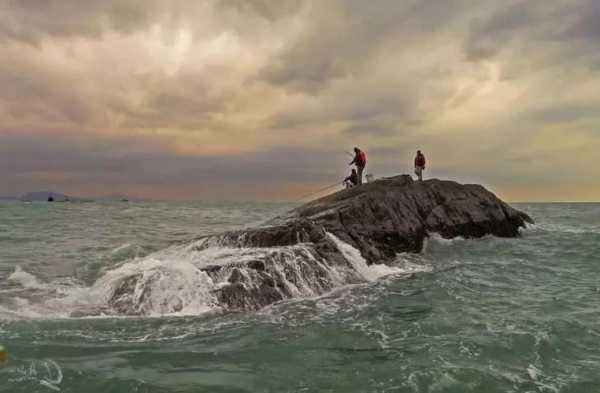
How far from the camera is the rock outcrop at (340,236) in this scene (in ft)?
39.0

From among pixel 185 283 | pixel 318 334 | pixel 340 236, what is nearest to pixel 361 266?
pixel 340 236

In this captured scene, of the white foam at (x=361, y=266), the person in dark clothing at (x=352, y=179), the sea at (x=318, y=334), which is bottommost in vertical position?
the sea at (x=318, y=334)

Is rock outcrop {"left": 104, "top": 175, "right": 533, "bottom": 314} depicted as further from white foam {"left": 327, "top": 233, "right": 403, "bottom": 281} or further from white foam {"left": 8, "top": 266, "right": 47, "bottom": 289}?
white foam {"left": 8, "top": 266, "right": 47, "bottom": 289}

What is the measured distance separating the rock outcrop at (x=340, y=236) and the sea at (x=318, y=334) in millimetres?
440

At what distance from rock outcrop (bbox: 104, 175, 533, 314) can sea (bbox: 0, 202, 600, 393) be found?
1.44ft

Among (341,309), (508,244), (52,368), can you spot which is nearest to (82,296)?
(52,368)

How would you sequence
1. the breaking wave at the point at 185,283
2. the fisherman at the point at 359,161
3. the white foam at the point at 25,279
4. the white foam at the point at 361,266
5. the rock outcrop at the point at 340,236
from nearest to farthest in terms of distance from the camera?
1. the breaking wave at the point at 185,283
2. the rock outcrop at the point at 340,236
3. the white foam at the point at 25,279
4. the white foam at the point at 361,266
5. the fisherman at the point at 359,161

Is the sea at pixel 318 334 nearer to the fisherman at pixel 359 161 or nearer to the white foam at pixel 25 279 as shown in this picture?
the white foam at pixel 25 279

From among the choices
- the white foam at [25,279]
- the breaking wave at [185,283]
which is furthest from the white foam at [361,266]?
the white foam at [25,279]

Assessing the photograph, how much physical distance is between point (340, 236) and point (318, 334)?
7.65 meters

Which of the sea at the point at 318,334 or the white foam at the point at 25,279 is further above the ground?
the white foam at the point at 25,279

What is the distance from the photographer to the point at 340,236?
16.4 meters

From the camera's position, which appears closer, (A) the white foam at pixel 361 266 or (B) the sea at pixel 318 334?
(B) the sea at pixel 318 334

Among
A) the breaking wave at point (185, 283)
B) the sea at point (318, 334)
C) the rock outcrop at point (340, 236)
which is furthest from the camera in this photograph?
the rock outcrop at point (340, 236)
